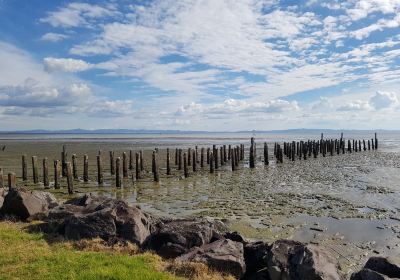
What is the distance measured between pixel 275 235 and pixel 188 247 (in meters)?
4.87

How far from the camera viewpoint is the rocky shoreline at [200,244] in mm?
8102

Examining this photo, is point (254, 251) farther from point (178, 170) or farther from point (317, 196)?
point (178, 170)

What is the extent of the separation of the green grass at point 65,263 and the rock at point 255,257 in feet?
7.08

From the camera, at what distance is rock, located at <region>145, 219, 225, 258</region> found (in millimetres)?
9788

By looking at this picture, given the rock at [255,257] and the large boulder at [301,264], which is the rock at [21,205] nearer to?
the rock at [255,257]

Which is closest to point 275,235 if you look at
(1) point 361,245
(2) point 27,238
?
(1) point 361,245

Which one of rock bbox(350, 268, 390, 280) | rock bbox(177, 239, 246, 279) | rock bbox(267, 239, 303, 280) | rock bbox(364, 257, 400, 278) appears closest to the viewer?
rock bbox(350, 268, 390, 280)

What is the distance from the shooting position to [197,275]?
8.38 m

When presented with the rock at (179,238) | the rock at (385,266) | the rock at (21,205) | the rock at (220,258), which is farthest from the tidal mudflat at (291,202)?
the rock at (21,205)

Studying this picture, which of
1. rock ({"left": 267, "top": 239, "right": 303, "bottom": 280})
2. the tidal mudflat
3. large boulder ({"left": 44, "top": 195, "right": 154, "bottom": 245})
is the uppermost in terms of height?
large boulder ({"left": 44, "top": 195, "right": 154, "bottom": 245})

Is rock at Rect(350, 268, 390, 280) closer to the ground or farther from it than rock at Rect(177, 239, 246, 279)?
farther from it

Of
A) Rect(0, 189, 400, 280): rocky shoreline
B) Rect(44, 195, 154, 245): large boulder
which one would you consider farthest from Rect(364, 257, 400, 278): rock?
Rect(44, 195, 154, 245): large boulder

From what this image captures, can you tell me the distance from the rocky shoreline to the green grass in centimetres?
75

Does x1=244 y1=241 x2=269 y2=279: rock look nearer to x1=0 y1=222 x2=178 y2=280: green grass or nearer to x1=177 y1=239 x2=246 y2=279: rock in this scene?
x1=177 y1=239 x2=246 y2=279: rock
